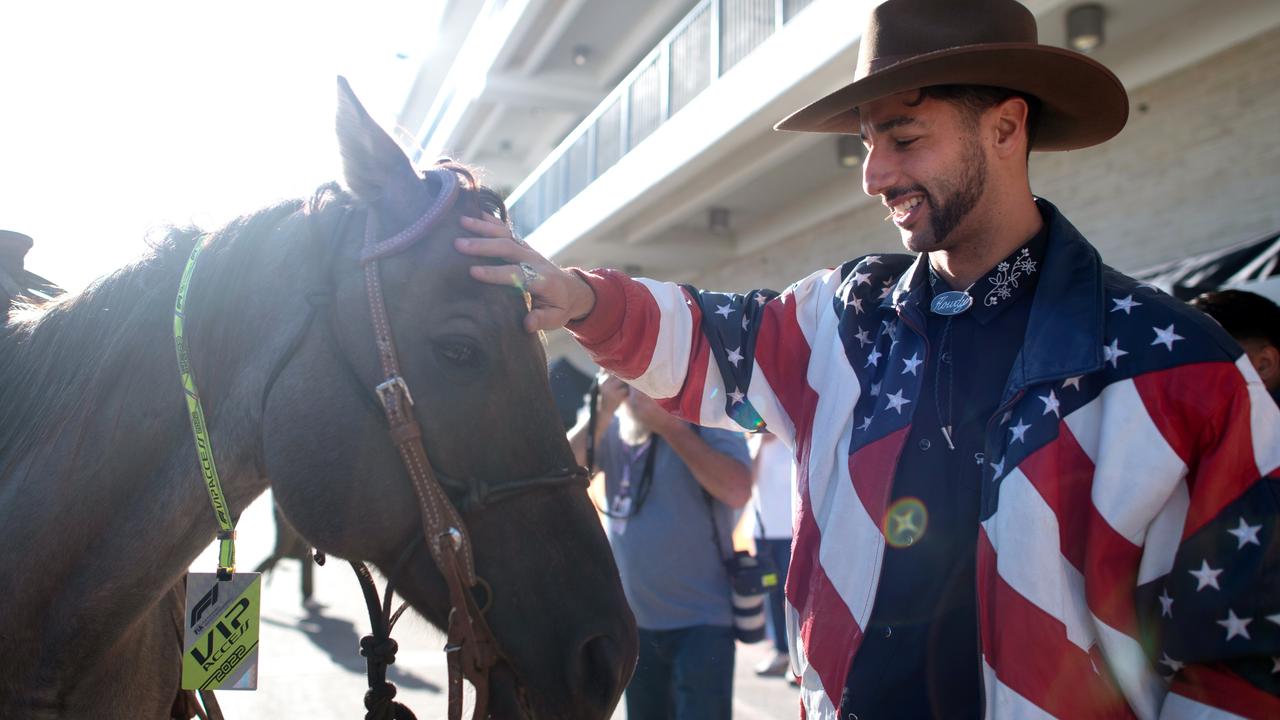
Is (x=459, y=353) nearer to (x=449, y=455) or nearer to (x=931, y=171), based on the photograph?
(x=449, y=455)

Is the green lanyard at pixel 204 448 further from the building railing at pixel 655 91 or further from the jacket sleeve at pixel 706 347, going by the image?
the building railing at pixel 655 91

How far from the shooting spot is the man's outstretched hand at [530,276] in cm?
173

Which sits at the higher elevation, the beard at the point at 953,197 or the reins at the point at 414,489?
the beard at the point at 953,197

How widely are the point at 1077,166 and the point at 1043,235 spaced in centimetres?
784

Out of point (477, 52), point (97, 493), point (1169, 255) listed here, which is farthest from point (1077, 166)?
point (477, 52)

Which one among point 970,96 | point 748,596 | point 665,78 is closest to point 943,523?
point 970,96

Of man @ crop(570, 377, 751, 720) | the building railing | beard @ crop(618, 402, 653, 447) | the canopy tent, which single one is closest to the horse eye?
man @ crop(570, 377, 751, 720)

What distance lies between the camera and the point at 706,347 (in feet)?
6.76

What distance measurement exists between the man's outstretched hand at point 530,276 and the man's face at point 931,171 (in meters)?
0.67

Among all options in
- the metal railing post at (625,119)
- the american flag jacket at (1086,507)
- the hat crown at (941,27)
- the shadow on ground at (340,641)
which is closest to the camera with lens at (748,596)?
the american flag jacket at (1086,507)

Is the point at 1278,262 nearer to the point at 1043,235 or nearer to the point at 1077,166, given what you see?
the point at 1077,166

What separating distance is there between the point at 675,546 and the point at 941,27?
7.64ft

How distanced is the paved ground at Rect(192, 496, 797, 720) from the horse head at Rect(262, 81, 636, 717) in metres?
2.68

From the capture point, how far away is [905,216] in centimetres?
183
